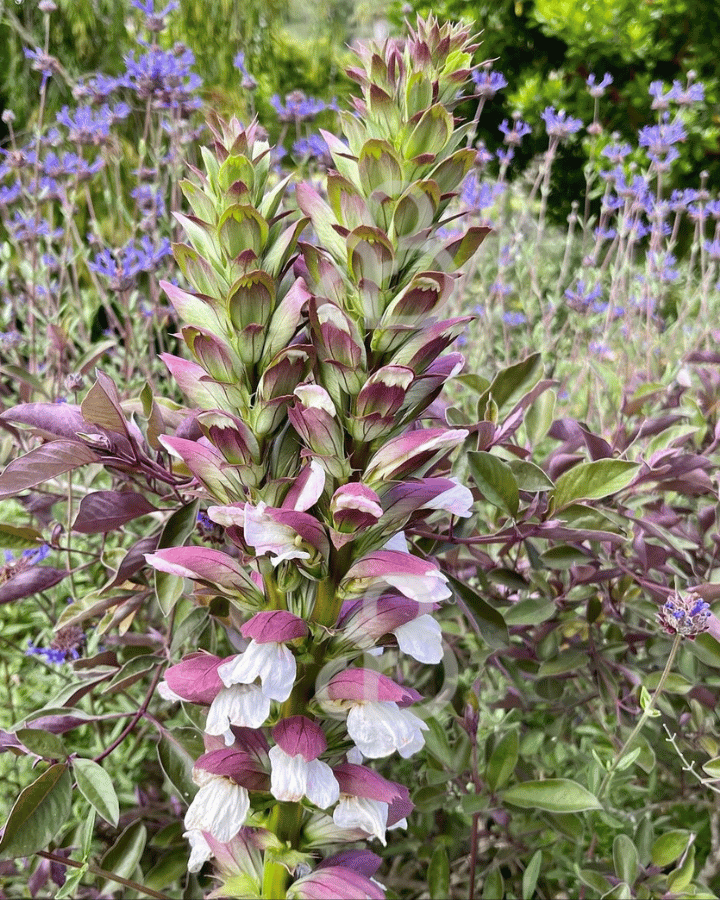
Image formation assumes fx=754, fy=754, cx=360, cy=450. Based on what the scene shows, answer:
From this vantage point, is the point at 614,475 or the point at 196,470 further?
the point at 614,475

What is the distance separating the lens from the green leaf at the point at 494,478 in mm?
594

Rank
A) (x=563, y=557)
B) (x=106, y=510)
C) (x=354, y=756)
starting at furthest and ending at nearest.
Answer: (x=563, y=557)
(x=106, y=510)
(x=354, y=756)

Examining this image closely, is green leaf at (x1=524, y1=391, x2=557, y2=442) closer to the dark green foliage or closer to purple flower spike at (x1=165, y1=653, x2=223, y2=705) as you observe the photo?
purple flower spike at (x1=165, y1=653, x2=223, y2=705)

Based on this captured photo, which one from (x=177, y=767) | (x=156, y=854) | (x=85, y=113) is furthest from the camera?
(x=85, y=113)

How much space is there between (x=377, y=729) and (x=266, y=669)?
0.23 feet

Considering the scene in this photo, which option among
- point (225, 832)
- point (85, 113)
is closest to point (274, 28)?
point (85, 113)

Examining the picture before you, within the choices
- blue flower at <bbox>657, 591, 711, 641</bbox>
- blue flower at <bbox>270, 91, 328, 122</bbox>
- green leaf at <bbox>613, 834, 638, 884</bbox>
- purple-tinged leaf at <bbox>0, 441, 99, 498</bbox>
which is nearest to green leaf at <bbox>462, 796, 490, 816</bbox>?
green leaf at <bbox>613, 834, 638, 884</bbox>

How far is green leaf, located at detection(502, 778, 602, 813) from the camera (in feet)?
2.01

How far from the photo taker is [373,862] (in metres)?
0.50

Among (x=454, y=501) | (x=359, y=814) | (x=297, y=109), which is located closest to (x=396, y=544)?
(x=454, y=501)

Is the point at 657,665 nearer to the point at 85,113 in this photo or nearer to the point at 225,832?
the point at 225,832

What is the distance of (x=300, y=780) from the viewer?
0.41 m

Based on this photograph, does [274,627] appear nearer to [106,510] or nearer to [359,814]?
[359,814]

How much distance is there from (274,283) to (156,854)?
94 cm
